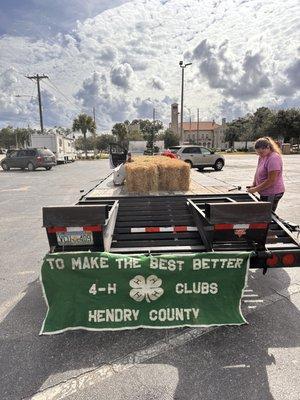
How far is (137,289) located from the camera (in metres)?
3.25

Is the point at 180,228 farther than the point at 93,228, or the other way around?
the point at 180,228

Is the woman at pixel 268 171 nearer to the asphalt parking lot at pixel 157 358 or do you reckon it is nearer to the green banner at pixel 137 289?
the asphalt parking lot at pixel 157 358

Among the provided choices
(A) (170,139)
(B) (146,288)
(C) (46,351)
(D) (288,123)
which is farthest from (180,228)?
(A) (170,139)

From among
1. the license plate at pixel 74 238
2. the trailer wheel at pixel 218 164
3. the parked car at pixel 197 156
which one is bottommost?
the trailer wheel at pixel 218 164

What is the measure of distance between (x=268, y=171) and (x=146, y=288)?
8.18 feet

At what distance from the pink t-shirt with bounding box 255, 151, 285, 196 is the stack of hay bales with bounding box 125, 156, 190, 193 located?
1.38 meters

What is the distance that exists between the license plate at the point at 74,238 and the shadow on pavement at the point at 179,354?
0.89 m

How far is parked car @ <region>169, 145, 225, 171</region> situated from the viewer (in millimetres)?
21406

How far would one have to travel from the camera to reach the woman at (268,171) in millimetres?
4543

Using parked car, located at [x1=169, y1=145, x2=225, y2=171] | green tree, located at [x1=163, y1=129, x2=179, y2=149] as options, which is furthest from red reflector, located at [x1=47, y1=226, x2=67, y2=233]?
green tree, located at [x1=163, y1=129, x2=179, y2=149]

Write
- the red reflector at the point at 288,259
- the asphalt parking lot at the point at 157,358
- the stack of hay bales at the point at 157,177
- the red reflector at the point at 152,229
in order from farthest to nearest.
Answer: the stack of hay bales at the point at 157,177 < the red reflector at the point at 152,229 < the red reflector at the point at 288,259 < the asphalt parking lot at the point at 157,358

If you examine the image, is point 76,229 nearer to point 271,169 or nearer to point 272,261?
point 272,261

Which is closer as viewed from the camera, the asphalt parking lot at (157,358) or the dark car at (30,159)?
the asphalt parking lot at (157,358)

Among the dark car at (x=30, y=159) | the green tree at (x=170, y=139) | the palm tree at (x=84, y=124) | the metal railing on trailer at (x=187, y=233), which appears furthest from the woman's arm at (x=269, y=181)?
the green tree at (x=170, y=139)
